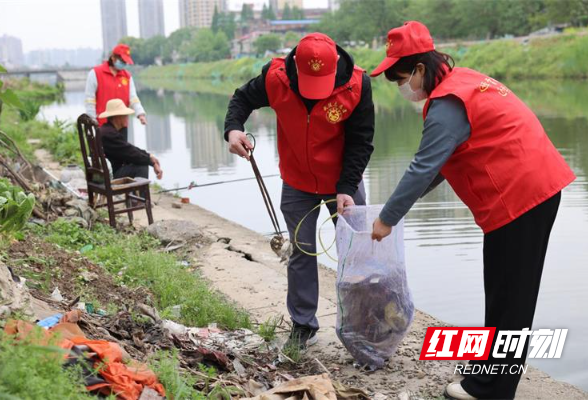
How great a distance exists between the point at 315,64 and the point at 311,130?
405 mm

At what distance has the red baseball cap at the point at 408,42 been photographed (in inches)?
145

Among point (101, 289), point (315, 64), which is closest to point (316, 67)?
point (315, 64)

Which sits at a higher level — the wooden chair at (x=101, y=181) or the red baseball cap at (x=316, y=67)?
the red baseball cap at (x=316, y=67)

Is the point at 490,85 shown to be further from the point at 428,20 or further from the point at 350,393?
the point at 428,20

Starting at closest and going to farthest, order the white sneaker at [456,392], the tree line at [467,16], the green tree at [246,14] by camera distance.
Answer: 1. the white sneaker at [456,392]
2. the tree line at [467,16]
3. the green tree at [246,14]

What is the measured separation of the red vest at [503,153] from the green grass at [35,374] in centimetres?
196

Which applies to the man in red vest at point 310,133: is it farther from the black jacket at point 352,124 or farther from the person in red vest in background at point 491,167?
the person in red vest in background at point 491,167

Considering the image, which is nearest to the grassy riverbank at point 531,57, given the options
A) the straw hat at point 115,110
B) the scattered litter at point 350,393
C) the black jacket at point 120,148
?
the straw hat at point 115,110

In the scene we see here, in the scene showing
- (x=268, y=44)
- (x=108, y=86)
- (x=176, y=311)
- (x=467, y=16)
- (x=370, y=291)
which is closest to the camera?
(x=370, y=291)

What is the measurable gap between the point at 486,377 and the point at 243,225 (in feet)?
19.3

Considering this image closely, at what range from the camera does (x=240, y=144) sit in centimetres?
455

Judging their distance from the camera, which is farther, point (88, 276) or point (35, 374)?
point (88, 276)

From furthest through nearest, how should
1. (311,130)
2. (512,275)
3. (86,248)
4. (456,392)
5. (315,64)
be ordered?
(86,248) → (311,130) → (315,64) → (456,392) → (512,275)

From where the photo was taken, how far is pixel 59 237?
636 cm
